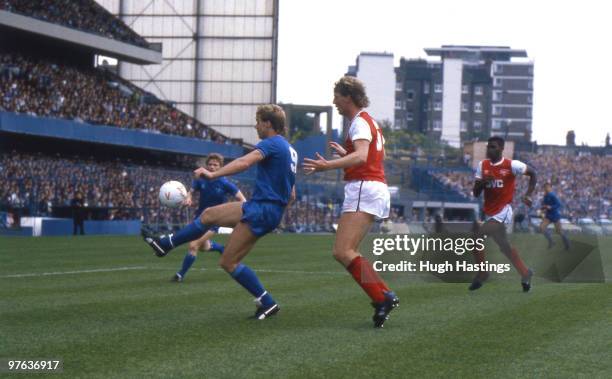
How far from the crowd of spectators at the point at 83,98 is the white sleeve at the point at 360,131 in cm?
3261

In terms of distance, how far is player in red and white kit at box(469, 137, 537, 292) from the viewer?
13.7 m

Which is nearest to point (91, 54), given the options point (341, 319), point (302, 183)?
point (302, 183)

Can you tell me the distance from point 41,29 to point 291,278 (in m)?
29.7

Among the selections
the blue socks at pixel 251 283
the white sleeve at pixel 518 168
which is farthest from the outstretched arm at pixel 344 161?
the white sleeve at pixel 518 168

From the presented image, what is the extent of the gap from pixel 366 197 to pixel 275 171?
3.27 ft

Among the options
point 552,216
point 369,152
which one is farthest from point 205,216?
point 552,216

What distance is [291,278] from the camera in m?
16.4

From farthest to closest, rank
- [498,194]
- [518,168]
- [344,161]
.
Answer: [498,194] → [518,168] → [344,161]

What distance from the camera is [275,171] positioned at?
379 inches

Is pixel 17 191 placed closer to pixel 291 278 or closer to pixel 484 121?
pixel 291 278

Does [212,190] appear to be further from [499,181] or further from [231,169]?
[231,169]

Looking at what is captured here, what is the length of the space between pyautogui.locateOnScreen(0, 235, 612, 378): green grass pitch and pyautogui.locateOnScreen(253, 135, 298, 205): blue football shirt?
120cm

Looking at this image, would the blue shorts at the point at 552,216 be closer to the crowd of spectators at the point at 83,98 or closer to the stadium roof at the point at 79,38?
the crowd of spectators at the point at 83,98

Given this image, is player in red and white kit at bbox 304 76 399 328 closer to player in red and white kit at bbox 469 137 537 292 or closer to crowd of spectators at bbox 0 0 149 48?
player in red and white kit at bbox 469 137 537 292
